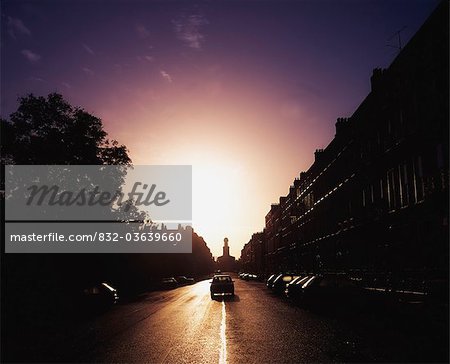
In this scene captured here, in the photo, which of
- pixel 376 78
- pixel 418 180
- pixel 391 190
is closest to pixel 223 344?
pixel 418 180

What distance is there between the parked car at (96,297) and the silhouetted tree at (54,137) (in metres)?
18.9

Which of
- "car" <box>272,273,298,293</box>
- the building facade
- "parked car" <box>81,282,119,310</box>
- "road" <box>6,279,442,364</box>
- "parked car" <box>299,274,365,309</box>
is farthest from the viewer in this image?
"car" <box>272,273,298,293</box>

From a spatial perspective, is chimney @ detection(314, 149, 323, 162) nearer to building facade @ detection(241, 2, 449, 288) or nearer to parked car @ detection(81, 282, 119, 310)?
building facade @ detection(241, 2, 449, 288)

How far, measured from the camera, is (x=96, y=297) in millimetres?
22906

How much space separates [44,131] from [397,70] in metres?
29.3

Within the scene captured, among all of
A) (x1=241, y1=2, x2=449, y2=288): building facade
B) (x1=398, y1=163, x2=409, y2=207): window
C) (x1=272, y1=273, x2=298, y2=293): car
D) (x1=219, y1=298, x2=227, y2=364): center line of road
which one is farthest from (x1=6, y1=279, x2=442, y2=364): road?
(x1=272, y1=273, x2=298, y2=293): car

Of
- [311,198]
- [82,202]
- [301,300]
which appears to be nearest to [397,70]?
[301,300]

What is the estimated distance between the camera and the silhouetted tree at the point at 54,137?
129ft

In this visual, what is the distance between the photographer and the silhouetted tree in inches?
1543

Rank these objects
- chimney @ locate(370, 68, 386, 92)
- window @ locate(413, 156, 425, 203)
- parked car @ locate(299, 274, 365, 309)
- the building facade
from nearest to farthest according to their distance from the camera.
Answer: parked car @ locate(299, 274, 365, 309)
the building facade
window @ locate(413, 156, 425, 203)
chimney @ locate(370, 68, 386, 92)

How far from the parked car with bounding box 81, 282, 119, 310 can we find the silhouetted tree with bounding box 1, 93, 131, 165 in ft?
62.1

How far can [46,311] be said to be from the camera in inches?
845

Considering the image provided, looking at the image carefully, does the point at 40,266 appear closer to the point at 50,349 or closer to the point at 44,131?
the point at 50,349

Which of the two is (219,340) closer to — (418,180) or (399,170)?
(418,180)
